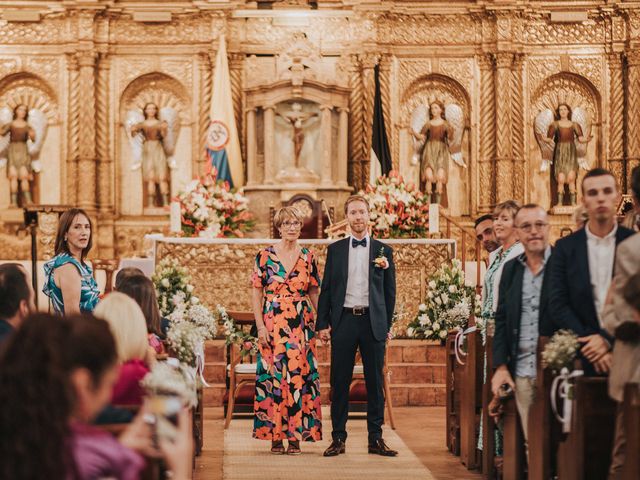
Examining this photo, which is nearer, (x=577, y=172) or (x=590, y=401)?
(x=590, y=401)

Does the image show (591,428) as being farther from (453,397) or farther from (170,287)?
(170,287)

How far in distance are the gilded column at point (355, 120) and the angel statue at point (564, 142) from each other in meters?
2.96

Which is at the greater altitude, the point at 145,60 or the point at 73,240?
the point at 145,60

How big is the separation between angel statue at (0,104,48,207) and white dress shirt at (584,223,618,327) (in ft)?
42.5

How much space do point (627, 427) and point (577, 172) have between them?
44.0 feet

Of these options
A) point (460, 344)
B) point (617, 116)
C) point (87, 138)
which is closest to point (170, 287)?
point (460, 344)

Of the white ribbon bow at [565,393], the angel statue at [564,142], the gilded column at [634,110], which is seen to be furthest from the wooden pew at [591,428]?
the gilded column at [634,110]

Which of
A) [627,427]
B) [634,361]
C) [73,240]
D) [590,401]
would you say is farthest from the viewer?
[73,240]

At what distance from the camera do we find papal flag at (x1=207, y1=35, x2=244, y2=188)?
15.1 metres

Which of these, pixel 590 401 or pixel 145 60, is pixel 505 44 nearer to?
pixel 145 60

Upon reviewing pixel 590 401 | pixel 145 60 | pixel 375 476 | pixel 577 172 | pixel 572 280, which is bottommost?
pixel 375 476

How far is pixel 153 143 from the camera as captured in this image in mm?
16766

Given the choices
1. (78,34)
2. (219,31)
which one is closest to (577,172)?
(219,31)

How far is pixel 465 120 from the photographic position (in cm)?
1695
